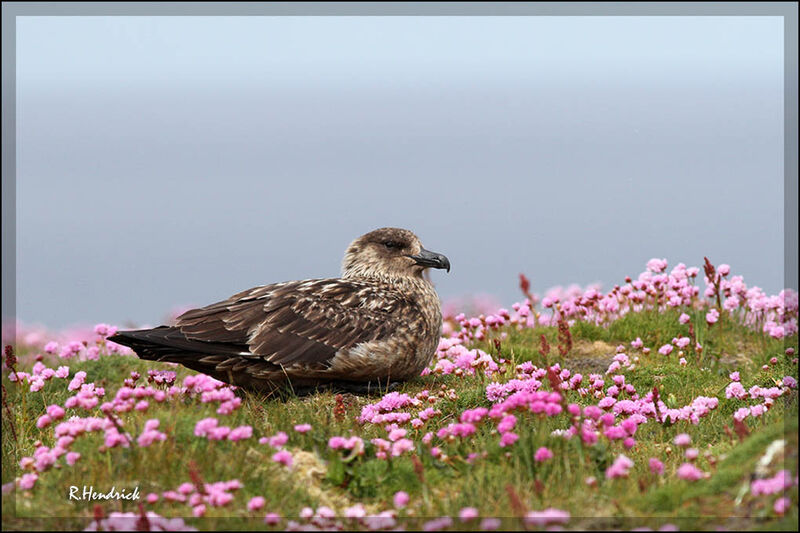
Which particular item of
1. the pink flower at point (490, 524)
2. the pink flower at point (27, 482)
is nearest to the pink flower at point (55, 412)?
the pink flower at point (27, 482)

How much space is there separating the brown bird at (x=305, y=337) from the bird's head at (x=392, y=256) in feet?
1.40

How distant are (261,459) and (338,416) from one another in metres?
1.67

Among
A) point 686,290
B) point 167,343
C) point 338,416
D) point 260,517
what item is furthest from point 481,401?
point 686,290

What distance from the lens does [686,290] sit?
39.3ft

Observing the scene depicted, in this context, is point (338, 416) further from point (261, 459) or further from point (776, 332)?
point (776, 332)

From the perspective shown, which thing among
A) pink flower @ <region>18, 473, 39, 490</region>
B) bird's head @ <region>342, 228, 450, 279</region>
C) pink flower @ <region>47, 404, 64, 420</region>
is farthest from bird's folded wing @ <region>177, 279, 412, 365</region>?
pink flower @ <region>18, 473, 39, 490</region>

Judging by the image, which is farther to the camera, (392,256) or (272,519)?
(392,256)

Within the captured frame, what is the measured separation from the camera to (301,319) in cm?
Answer: 941

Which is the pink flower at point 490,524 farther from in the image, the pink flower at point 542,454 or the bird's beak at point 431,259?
the bird's beak at point 431,259

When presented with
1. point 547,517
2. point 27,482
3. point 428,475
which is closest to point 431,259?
point 428,475

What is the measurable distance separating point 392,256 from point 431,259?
18.3 inches

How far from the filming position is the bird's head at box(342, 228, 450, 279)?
34.8 feet

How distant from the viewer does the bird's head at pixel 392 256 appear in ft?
34.8
